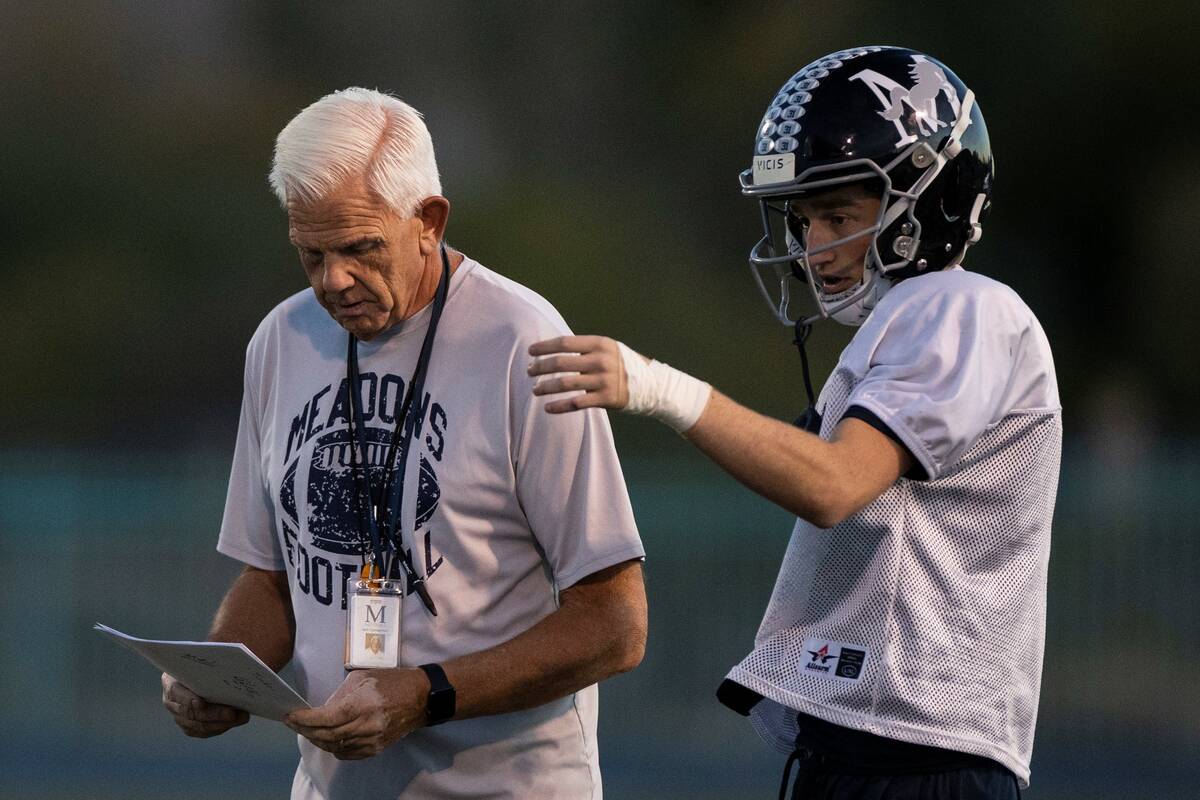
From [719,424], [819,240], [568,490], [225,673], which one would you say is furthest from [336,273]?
[719,424]

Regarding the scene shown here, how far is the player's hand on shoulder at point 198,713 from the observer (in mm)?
2410

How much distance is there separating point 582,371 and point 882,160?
0.67 meters

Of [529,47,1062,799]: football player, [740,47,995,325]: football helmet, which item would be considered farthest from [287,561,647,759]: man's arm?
[740,47,995,325]: football helmet

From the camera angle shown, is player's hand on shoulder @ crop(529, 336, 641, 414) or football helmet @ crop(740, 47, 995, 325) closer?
player's hand on shoulder @ crop(529, 336, 641, 414)

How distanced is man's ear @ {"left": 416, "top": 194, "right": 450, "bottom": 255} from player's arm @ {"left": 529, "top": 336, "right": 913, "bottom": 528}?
730 mm

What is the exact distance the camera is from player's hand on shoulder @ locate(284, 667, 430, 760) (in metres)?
2.20

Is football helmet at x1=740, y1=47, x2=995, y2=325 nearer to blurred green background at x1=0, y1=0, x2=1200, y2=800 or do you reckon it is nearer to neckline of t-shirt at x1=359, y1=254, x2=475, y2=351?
neckline of t-shirt at x1=359, y1=254, x2=475, y2=351

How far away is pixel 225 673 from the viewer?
222 centimetres

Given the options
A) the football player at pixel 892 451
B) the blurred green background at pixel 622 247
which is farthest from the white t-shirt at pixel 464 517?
the blurred green background at pixel 622 247

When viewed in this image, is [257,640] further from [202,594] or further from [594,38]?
[594,38]

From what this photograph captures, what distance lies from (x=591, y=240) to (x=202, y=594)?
2.48 m

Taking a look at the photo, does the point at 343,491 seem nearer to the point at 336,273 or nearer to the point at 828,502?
the point at 336,273

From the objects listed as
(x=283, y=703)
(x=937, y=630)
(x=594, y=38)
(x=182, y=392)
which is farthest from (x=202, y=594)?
(x=937, y=630)

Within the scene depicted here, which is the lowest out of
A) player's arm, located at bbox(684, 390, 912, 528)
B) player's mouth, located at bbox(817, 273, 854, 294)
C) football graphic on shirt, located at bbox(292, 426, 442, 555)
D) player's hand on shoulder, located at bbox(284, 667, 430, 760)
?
player's hand on shoulder, located at bbox(284, 667, 430, 760)
